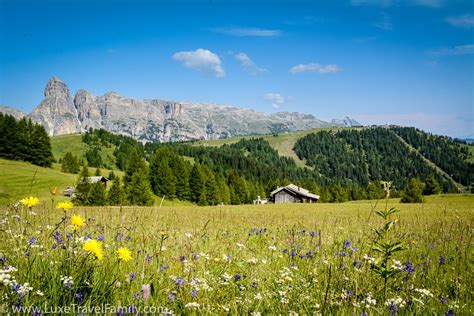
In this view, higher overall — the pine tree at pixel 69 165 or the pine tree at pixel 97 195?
the pine tree at pixel 69 165

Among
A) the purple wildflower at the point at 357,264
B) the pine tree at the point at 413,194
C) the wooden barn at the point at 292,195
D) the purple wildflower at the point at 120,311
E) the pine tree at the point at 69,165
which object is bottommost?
the wooden barn at the point at 292,195

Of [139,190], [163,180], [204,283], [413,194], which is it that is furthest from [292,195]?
[204,283]

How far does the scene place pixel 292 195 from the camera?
10481 cm

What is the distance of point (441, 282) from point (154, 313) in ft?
13.1

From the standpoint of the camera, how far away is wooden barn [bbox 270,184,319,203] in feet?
339

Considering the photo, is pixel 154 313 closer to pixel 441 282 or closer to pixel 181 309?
pixel 181 309

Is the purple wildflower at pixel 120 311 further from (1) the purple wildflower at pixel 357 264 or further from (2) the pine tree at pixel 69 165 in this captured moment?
(2) the pine tree at pixel 69 165

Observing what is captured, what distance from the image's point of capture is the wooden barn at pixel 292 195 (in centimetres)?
10319

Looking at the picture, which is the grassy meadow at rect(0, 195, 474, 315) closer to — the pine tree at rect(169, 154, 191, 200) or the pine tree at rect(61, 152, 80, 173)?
the pine tree at rect(169, 154, 191, 200)

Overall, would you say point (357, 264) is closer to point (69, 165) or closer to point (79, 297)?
point (79, 297)

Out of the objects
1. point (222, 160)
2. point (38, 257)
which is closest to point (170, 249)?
point (38, 257)

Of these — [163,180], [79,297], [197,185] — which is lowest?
[197,185]

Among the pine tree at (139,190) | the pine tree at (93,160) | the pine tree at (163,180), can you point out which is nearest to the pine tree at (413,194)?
the pine tree at (139,190)

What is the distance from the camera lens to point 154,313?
245 centimetres
